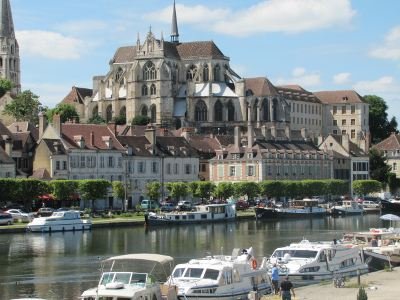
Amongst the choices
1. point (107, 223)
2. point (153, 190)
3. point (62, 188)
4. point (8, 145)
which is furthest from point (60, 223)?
point (153, 190)

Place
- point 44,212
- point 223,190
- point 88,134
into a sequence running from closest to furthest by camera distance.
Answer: point 44,212
point 88,134
point 223,190

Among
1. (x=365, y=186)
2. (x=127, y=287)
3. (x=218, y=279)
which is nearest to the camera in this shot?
(x=127, y=287)

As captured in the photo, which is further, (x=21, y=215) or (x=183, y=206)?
(x=183, y=206)

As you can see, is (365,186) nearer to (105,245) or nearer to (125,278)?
(105,245)

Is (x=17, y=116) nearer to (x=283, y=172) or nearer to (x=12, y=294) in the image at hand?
(x=283, y=172)

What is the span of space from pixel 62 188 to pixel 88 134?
13311 millimetres

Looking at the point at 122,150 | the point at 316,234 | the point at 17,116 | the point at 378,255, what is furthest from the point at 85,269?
the point at 17,116

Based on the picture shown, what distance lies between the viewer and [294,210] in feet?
405

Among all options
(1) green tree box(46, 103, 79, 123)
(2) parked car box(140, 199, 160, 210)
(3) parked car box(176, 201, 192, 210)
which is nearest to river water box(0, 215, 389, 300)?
(3) parked car box(176, 201, 192, 210)

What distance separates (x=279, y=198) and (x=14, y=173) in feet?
139

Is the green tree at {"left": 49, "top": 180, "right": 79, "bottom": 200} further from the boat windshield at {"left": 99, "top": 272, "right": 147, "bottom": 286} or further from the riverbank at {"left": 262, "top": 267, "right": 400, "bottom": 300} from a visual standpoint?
the boat windshield at {"left": 99, "top": 272, "right": 147, "bottom": 286}

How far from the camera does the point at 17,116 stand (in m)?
175

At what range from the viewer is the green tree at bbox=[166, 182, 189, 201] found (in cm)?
12462

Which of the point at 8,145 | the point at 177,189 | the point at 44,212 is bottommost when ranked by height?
the point at 44,212
